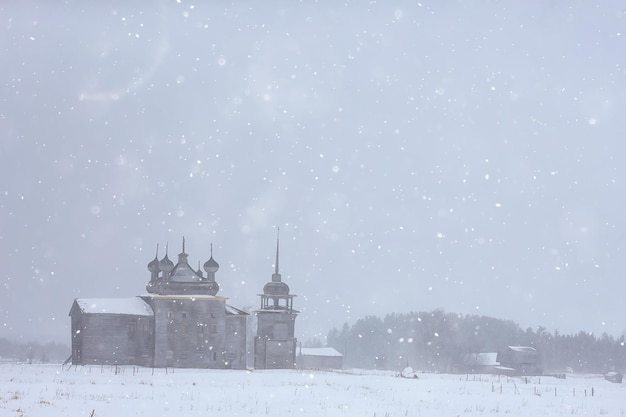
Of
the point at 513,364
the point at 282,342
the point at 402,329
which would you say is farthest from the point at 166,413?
the point at 402,329

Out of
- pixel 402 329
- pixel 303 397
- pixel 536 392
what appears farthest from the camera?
pixel 402 329

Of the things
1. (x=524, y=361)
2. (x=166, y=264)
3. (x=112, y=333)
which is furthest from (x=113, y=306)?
(x=524, y=361)

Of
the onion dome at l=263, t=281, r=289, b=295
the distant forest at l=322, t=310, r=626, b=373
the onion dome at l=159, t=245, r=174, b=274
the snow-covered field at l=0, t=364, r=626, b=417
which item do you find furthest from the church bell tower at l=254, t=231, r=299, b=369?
the distant forest at l=322, t=310, r=626, b=373

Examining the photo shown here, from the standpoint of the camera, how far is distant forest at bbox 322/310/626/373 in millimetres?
146750

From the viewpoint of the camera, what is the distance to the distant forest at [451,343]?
146750mm

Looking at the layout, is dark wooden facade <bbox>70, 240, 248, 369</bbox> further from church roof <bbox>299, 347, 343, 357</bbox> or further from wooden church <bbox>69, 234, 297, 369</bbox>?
church roof <bbox>299, 347, 343, 357</bbox>

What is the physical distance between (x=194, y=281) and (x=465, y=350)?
285 ft

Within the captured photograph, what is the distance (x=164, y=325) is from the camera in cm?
6138

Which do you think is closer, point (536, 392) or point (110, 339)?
point (536, 392)

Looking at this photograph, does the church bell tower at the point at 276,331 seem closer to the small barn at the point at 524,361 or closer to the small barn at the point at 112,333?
the small barn at the point at 112,333

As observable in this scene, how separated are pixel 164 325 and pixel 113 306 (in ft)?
14.4

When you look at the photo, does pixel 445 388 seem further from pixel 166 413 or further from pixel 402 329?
pixel 402 329

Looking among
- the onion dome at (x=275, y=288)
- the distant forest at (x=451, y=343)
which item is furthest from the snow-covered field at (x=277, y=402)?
the distant forest at (x=451, y=343)

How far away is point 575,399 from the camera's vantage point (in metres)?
31.4
